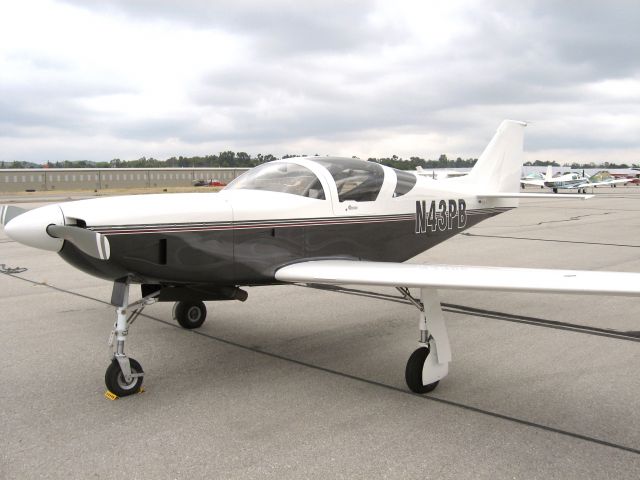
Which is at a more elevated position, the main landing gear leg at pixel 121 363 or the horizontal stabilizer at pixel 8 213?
the horizontal stabilizer at pixel 8 213

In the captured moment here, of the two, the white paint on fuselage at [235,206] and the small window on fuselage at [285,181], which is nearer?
the white paint on fuselage at [235,206]

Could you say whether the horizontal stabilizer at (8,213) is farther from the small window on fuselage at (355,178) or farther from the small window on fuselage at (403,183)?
the small window on fuselage at (403,183)

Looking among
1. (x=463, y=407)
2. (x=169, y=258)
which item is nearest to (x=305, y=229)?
(x=169, y=258)

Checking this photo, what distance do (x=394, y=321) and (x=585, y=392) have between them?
8.90 ft

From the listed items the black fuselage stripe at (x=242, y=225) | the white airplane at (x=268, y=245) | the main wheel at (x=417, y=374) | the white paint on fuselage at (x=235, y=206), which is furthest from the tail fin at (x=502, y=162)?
the main wheel at (x=417, y=374)

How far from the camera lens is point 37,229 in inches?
162

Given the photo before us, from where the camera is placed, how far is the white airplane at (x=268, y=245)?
13.9 ft

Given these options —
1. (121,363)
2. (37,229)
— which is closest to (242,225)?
(121,363)

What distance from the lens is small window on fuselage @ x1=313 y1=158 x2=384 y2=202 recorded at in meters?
5.80

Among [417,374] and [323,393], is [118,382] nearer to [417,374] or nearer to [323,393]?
[323,393]

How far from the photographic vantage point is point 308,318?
7.07m

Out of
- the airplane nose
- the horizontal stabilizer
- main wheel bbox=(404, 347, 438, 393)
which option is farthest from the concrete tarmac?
the horizontal stabilizer

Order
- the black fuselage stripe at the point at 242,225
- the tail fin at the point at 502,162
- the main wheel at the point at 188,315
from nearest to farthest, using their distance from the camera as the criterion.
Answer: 1. the black fuselage stripe at the point at 242,225
2. the main wheel at the point at 188,315
3. the tail fin at the point at 502,162

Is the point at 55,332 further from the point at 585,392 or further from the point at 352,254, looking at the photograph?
the point at 585,392
